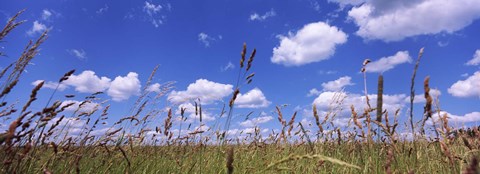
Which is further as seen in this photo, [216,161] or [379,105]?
[216,161]

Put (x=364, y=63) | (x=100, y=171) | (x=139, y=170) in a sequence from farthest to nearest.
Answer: (x=139, y=170)
(x=100, y=171)
(x=364, y=63)

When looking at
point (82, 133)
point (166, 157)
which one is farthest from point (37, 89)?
point (166, 157)

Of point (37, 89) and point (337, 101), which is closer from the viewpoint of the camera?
point (37, 89)

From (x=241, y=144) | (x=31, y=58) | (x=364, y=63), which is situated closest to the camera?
(x=364, y=63)

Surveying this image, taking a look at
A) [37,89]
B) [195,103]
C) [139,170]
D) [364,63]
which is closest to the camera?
[37,89]

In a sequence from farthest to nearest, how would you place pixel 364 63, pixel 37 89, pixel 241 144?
pixel 241 144, pixel 364 63, pixel 37 89

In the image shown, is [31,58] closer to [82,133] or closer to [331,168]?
[82,133]

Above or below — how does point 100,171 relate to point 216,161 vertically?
below

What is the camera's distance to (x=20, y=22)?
11.4ft

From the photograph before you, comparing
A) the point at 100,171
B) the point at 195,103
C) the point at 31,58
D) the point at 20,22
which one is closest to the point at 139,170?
the point at 100,171

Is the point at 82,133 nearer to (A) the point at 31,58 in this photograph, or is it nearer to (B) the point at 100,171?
(B) the point at 100,171

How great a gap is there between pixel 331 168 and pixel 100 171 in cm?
250

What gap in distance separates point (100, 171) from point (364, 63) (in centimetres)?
292

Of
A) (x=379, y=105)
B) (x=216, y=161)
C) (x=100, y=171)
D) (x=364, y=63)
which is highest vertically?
(x=364, y=63)
